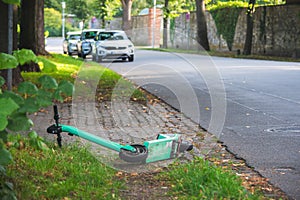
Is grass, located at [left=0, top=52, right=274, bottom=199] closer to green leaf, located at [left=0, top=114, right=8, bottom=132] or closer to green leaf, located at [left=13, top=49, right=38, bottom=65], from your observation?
green leaf, located at [left=13, top=49, right=38, bottom=65]

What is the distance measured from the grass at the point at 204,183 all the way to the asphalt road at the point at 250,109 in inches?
20.7

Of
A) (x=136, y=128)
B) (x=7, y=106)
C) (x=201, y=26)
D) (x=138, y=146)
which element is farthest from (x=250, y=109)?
(x=201, y=26)

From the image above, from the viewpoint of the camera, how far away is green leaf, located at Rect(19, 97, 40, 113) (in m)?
3.95

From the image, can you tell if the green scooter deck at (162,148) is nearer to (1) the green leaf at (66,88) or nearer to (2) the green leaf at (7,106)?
(1) the green leaf at (66,88)

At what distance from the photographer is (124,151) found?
5.98 m

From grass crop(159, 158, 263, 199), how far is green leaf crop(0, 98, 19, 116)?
5.74ft

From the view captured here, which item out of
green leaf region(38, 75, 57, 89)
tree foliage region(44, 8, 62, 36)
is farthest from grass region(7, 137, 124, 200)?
tree foliage region(44, 8, 62, 36)

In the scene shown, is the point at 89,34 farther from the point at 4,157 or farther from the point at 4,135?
the point at 4,157

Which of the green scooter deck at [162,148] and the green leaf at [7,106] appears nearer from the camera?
the green leaf at [7,106]

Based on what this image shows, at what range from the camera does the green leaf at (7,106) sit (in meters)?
3.58

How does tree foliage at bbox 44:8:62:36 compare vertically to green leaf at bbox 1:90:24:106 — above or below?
above

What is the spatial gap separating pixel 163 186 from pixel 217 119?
461 cm

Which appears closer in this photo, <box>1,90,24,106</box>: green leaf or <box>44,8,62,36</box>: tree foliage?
<box>1,90,24,106</box>: green leaf

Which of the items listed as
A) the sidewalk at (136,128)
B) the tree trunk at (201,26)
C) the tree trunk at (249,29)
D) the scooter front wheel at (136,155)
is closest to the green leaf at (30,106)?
the sidewalk at (136,128)
